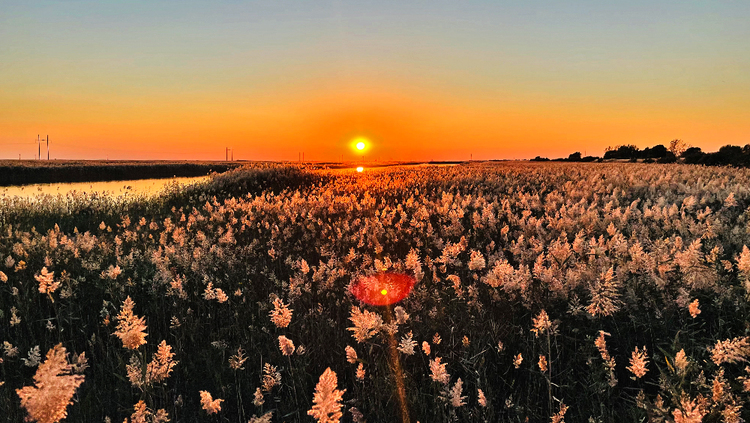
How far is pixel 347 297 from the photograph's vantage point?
453 cm

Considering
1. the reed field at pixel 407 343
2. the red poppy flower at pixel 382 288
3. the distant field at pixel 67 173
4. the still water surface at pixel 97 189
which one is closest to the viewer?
the reed field at pixel 407 343

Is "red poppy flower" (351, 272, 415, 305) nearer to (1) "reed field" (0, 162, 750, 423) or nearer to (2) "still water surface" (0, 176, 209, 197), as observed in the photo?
(1) "reed field" (0, 162, 750, 423)

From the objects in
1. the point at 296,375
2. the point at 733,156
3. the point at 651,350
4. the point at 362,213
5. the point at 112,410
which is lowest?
the point at 112,410

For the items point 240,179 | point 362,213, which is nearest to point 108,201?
point 240,179

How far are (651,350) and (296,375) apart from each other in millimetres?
2813

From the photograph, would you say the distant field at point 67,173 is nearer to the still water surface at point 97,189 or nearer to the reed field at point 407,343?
the still water surface at point 97,189

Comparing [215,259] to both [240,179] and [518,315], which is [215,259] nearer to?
[518,315]

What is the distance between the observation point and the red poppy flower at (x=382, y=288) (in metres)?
4.35

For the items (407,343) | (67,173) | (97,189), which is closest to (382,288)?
(407,343)

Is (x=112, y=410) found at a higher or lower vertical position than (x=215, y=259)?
lower

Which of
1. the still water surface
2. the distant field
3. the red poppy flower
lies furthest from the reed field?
the distant field

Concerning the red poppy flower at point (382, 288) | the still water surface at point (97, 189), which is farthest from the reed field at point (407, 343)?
the still water surface at point (97, 189)

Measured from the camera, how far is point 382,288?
14.7 ft

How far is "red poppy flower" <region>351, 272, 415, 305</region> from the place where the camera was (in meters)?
4.35
